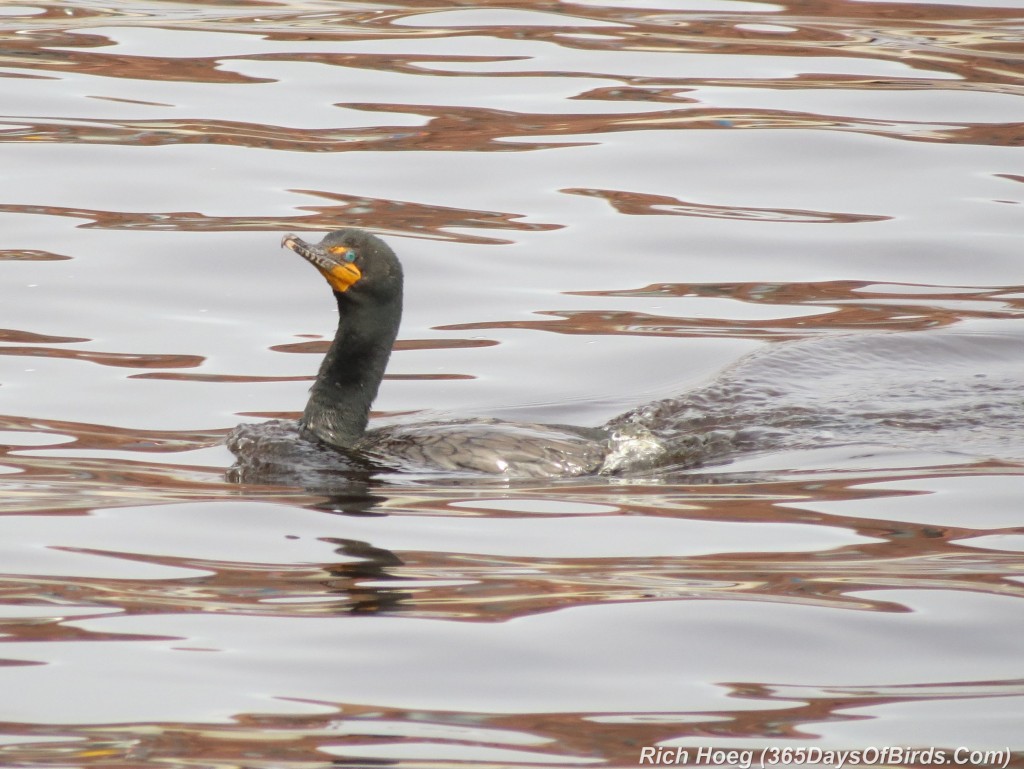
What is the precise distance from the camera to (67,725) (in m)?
4.40

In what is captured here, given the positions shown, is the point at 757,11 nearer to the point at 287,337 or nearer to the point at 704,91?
the point at 704,91

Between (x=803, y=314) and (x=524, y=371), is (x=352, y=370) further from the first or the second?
(x=803, y=314)

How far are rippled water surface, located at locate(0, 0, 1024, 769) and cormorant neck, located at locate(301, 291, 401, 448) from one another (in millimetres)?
512

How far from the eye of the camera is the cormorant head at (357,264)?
25.2 feet

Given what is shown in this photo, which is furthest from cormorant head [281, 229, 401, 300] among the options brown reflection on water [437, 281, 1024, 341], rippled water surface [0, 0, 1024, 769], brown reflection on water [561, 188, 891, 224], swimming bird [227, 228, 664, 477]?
brown reflection on water [561, 188, 891, 224]

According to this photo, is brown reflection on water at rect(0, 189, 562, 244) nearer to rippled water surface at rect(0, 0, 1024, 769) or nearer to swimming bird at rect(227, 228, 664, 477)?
rippled water surface at rect(0, 0, 1024, 769)

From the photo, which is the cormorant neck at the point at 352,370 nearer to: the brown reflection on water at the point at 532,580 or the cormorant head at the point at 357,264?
the cormorant head at the point at 357,264

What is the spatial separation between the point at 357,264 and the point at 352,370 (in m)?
0.50

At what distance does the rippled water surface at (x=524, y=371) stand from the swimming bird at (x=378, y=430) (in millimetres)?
249

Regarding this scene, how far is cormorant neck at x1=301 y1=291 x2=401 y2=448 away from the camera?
7848 millimetres

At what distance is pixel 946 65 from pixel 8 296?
9570mm

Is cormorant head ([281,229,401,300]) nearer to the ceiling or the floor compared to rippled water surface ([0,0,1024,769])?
nearer to the ceiling

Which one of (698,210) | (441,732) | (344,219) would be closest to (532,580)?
(441,732)

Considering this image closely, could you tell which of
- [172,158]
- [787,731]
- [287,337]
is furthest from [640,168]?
[787,731]
